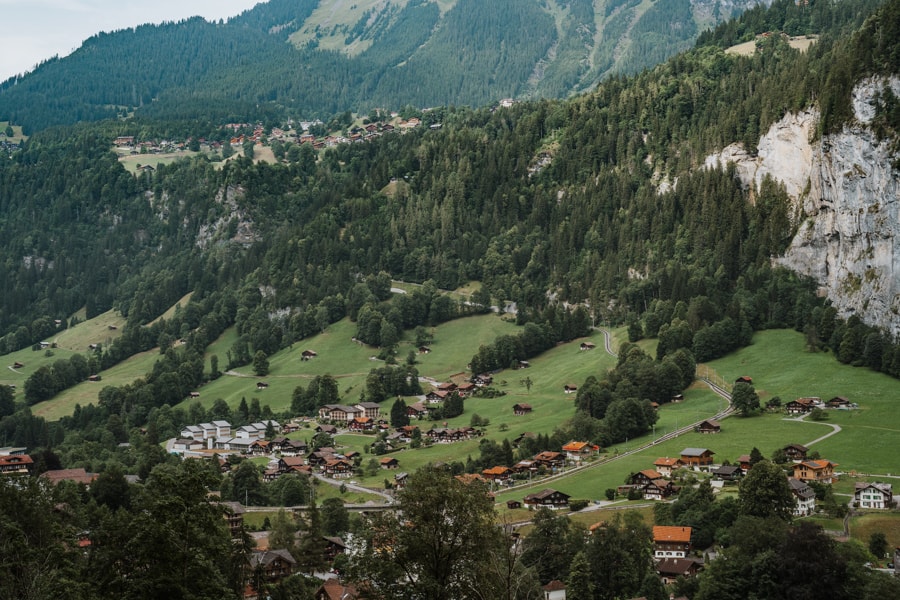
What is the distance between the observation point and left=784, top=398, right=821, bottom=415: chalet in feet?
390

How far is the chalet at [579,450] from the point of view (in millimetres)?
116812

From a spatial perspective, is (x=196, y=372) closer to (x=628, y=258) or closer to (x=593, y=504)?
(x=628, y=258)

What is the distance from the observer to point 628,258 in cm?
18262

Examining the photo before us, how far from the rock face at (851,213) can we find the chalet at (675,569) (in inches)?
2649

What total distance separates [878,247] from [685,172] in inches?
2119

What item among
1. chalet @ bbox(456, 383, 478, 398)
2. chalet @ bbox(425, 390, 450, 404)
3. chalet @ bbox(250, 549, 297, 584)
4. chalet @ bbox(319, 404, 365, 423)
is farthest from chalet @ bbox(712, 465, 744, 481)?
chalet @ bbox(319, 404, 365, 423)

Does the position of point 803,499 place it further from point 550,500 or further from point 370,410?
point 370,410

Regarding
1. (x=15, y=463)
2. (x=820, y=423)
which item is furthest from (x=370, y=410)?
(x=820, y=423)

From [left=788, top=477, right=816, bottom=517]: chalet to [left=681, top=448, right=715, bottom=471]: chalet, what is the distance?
592 inches

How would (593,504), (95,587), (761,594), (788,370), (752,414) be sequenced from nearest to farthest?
(95,587), (761,594), (593,504), (752,414), (788,370)

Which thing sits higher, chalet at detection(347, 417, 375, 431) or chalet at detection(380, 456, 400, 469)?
chalet at detection(380, 456, 400, 469)

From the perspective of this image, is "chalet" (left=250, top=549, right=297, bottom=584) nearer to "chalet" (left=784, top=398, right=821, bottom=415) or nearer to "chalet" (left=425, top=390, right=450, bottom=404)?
"chalet" (left=784, top=398, right=821, bottom=415)

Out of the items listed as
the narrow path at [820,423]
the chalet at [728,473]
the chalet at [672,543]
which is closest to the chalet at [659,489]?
the chalet at [728,473]

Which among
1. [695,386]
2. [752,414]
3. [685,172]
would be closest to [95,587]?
[752,414]
